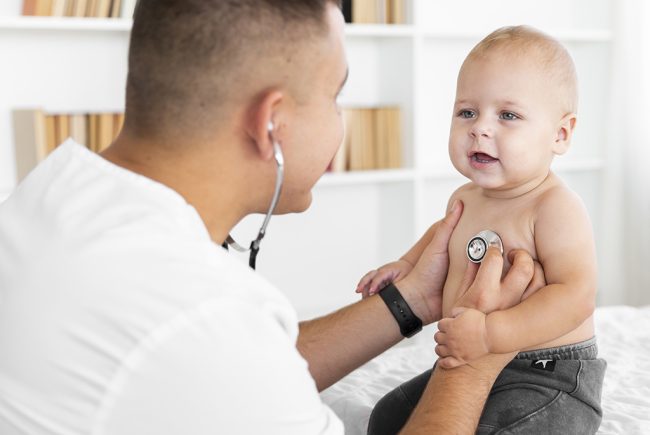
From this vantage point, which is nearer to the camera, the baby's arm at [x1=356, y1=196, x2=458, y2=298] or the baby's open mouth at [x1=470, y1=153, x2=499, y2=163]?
the baby's open mouth at [x1=470, y1=153, x2=499, y2=163]

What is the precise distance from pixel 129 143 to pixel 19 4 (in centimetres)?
239

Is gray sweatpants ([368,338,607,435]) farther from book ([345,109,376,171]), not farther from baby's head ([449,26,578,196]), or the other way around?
book ([345,109,376,171])

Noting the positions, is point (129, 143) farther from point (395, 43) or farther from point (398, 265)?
point (395, 43)

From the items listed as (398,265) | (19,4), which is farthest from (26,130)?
(398,265)

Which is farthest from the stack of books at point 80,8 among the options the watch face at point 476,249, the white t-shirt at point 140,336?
the white t-shirt at point 140,336

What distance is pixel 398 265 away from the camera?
1.72m

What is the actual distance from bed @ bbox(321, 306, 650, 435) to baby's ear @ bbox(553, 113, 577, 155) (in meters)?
0.48

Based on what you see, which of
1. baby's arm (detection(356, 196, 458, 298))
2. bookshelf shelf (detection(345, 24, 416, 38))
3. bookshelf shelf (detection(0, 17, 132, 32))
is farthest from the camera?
bookshelf shelf (detection(345, 24, 416, 38))

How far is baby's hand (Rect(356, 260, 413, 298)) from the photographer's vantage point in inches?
67.2

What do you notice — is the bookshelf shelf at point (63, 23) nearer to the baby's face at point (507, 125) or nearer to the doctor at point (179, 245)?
the baby's face at point (507, 125)

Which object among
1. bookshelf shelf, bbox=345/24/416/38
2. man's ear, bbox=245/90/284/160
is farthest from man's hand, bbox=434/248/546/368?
bookshelf shelf, bbox=345/24/416/38

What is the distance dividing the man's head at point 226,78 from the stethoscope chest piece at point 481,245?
480 mm

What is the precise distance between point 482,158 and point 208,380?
0.82 metres

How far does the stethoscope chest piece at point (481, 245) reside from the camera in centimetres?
150
